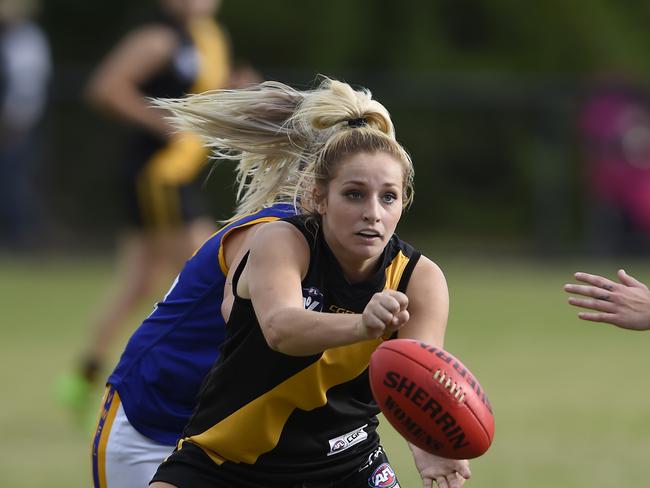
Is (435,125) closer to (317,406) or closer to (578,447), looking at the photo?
(578,447)

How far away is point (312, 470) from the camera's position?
3.83 metres

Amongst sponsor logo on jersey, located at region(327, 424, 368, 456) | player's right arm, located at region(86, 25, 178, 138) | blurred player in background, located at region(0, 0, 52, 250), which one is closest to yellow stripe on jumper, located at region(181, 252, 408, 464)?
sponsor logo on jersey, located at region(327, 424, 368, 456)

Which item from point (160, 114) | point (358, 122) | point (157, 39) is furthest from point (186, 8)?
point (358, 122)

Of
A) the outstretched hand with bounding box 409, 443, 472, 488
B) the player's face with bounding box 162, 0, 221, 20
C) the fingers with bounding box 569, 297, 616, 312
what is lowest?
the outstretched hand with bounding box 409, 443, 472, 488

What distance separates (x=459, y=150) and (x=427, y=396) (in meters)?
13.5

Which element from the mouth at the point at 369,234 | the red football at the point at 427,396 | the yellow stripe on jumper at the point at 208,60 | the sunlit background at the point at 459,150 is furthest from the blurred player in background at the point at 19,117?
the red football at the point at 427,396

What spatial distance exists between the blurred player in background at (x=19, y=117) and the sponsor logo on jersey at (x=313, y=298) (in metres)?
11.9

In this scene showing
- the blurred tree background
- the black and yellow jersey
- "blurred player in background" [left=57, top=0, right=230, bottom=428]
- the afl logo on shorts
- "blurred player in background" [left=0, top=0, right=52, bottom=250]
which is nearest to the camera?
the black and yellow jersey

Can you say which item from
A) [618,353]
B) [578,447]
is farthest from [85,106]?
[578,447]

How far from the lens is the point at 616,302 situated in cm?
394

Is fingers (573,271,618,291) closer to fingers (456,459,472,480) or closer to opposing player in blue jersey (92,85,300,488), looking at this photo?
fingers (456,459,472,480)

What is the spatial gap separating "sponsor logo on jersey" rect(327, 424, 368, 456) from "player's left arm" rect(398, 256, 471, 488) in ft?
0.54

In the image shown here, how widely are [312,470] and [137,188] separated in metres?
4.33

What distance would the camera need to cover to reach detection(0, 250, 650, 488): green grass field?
634 centimetres
